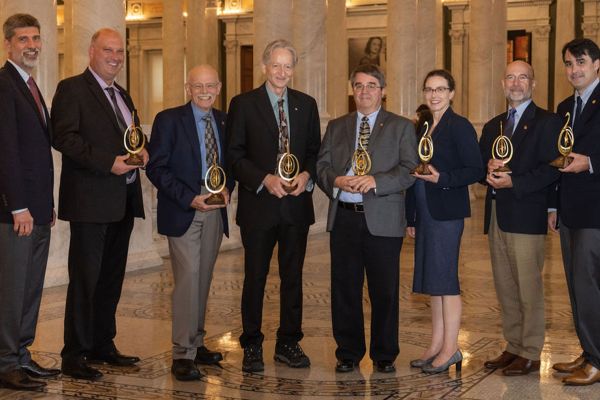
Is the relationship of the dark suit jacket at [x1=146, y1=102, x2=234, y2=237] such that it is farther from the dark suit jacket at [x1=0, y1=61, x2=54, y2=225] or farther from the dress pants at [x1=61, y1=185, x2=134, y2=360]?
the dark suit jacket at [x1=0, y1=61, x2=54, y2=225]

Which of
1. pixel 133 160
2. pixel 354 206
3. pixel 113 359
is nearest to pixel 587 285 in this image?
pixel 354 206

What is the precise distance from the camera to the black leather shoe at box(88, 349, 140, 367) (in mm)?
6117

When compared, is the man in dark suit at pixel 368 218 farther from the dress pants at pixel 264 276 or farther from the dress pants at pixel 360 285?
the dress pants at pixel 264 276

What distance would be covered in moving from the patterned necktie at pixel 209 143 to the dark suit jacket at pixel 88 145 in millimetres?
501

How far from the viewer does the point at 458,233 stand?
600 centimetres

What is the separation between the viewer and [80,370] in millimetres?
5750

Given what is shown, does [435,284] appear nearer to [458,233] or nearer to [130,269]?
[458,233]

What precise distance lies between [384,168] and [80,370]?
2.12m

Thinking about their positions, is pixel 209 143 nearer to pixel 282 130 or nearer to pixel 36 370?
pixel 282 130

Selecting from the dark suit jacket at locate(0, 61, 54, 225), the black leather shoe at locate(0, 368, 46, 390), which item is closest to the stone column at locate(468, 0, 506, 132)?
the dark suit jacket at locate(0, 61, 54, 225)

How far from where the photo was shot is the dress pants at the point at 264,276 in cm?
608

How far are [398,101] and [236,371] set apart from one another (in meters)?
12.1

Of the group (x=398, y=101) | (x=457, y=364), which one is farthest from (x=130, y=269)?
(x=398, y=101)

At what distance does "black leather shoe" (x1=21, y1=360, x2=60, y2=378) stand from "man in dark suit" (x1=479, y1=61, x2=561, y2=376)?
264cm
